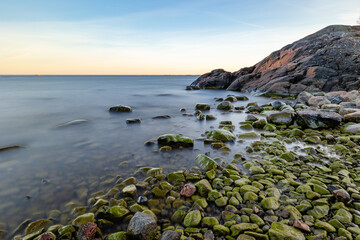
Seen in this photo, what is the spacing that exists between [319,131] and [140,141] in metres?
7.60

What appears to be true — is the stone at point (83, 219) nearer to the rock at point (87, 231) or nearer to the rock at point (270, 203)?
the rock at point (87, 231)

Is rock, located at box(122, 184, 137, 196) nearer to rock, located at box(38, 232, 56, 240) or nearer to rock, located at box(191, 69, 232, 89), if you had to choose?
rock, located at box(38, 232, 56, 240)

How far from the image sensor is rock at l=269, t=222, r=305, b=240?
2.64m

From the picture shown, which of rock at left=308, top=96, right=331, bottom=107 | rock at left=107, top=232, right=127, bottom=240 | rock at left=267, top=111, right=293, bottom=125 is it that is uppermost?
rock at left=308, top=96, right=331, bottom=107

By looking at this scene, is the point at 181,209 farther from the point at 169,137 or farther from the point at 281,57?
the point at 281,57

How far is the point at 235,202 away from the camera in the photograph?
3.51m

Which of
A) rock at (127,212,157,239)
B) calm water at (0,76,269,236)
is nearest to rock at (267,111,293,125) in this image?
calm water at (0,76,269,236)

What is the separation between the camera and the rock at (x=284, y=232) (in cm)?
264

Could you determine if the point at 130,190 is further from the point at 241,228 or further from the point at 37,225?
the point at 241,228

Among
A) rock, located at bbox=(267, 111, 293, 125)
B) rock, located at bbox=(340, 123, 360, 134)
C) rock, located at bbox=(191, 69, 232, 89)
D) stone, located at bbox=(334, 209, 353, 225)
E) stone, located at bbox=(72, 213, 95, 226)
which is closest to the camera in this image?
stone, located at bbox=(334, 209, 353, 225)

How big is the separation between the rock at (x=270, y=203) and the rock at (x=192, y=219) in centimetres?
123

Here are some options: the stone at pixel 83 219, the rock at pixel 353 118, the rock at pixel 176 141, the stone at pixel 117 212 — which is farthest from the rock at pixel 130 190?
the rock at pixel 353 118

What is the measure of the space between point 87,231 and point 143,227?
883 millimetres

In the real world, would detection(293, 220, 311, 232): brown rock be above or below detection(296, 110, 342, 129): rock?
below
